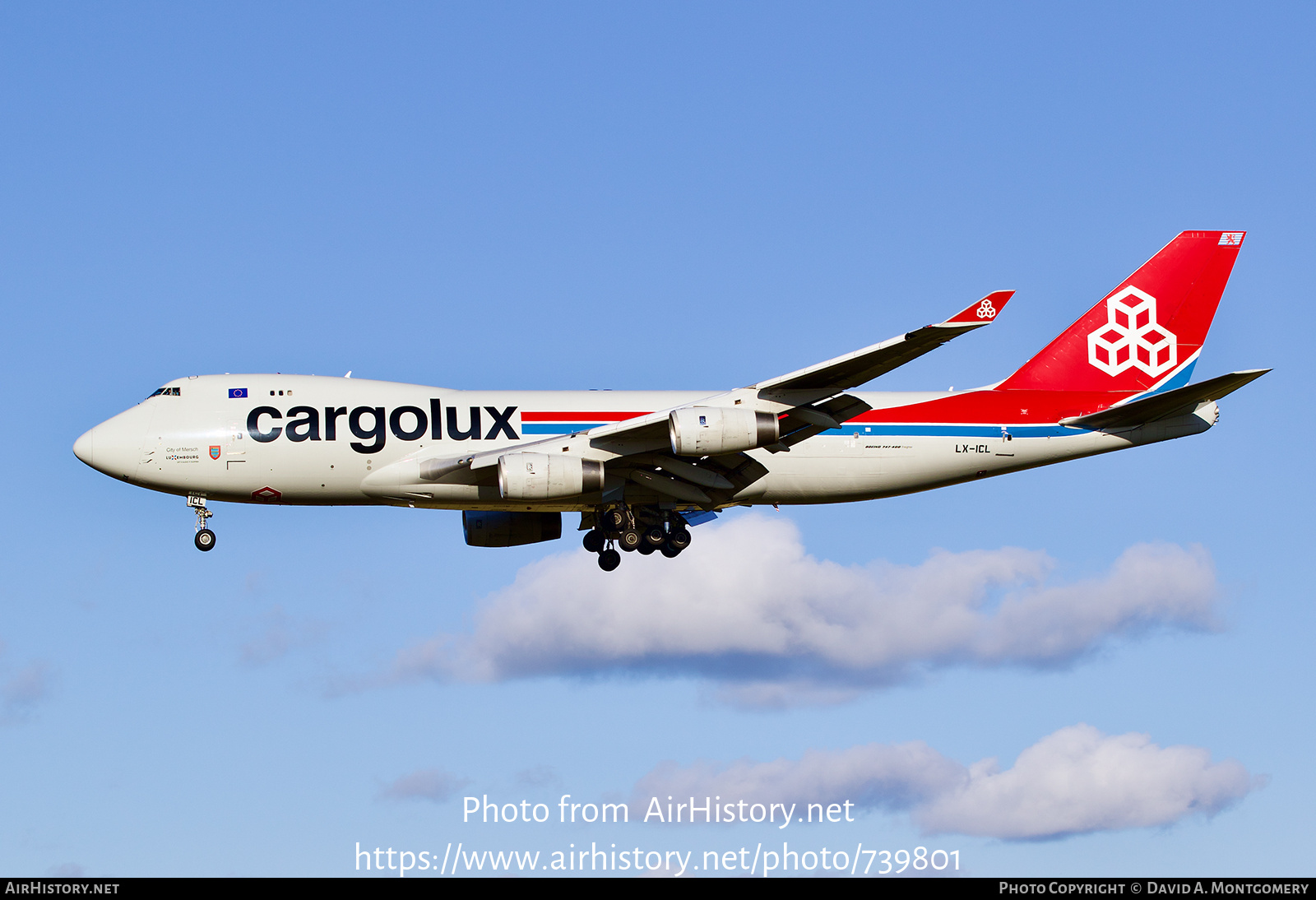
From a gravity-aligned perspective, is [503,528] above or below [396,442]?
below

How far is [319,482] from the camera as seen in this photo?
42469 mm

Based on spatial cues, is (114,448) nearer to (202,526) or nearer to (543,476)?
(202,526)

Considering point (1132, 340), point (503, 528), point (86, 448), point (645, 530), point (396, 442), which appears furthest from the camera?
point (1132, 340)

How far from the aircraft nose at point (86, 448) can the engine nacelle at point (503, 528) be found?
10751mm

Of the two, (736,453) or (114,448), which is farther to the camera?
(114,448)

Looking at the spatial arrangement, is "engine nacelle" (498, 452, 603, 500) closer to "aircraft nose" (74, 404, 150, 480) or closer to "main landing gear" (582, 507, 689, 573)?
"main landing gear" (582, 507, 689, 573)

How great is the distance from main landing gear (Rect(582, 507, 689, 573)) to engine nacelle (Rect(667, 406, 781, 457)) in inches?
182

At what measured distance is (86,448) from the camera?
42.8 metres

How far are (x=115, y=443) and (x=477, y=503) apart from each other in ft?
33.2

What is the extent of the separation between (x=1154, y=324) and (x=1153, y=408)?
479 centimetres

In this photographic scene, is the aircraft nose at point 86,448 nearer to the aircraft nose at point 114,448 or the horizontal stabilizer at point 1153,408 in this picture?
the aircraft nose at point 114,448

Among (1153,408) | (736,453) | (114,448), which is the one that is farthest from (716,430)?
(114,448)

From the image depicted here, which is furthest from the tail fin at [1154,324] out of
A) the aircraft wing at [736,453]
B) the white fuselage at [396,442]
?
the aircraft wing at [736,453]
